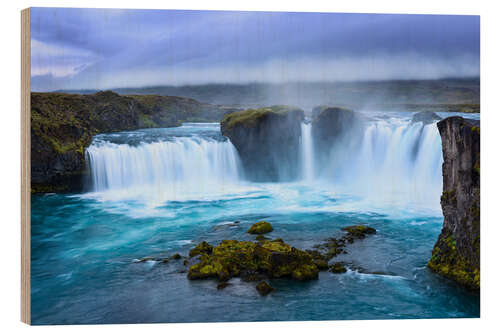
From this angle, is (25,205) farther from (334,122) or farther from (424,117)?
(424,117)

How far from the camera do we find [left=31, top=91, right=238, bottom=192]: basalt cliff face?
8.92 m

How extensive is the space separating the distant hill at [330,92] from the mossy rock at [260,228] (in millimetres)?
2451

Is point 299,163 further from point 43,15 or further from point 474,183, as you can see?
point 43,15

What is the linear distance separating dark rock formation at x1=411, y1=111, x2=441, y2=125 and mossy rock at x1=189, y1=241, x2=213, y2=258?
5.03 meters

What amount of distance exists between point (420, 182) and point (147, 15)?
6327 mm

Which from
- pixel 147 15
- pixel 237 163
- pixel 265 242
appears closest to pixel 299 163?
pixel 237 163

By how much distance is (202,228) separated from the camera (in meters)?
9.09

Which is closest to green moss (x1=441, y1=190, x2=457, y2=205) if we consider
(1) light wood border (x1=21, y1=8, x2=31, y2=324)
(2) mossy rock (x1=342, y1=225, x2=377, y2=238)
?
(2) mossy rock (x1=342, y1=225, x2=377, y2=238)

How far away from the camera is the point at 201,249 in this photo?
861cm

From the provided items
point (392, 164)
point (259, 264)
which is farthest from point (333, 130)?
point (259, 264)

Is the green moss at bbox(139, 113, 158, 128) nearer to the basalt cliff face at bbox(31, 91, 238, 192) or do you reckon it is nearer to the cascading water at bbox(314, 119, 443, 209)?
the basalt cliff face at bbox(31, 91, 238, 192)

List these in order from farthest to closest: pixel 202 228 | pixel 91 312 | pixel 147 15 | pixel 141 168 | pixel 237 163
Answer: pixel 237 163, pixel 141 168, pixel 202 228, pixel 147 15, pixel 91 312

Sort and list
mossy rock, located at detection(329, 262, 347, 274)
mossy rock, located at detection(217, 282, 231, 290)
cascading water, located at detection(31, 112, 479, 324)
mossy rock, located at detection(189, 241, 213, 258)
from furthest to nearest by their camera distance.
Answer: mossy rock, located at detection(189, 241, 213, 258), mossy rock, located at detection(329, 262, 347, 274), mossy rock, located at detection(217, 282, 231, 290), cascading water, located at detection(31, 112, 479, 324)

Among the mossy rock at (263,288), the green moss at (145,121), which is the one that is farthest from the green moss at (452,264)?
the green moss at (145,121)
